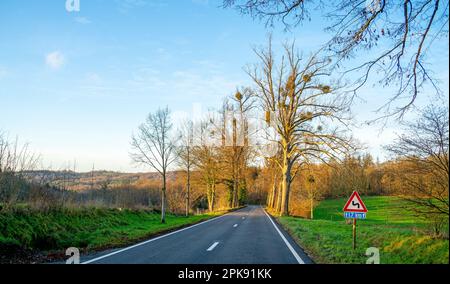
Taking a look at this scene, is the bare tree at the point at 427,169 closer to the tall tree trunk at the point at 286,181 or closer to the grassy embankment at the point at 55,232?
the grassy embankment at the point at 55,232

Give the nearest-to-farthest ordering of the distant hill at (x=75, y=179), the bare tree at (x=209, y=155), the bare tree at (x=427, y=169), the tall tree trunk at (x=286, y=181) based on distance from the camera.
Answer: the bare tree at (x=427, y=169)
the distant hill at (x=75, y=179)
the tall tree trunk at (x=286, y=181)
the bare tree at (x=209, y=155)

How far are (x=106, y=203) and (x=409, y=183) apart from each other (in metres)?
18.5

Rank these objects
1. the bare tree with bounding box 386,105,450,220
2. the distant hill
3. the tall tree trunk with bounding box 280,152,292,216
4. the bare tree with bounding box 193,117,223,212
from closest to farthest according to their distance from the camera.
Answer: the bare tree with bounding box 386,105,450,220
the distant hill
the tall tree trunk with bounding box 280,152,292,216
the bare tree with bounding box 193,117,223,212

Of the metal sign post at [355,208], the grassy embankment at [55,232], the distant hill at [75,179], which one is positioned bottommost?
the grassy embankment at [55,232]

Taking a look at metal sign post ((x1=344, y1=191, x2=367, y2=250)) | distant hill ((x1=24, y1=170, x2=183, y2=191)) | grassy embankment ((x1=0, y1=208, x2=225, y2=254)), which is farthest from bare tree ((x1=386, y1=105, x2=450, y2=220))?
distant hill ((x1=24, y1=170, x2=183, y2=191))

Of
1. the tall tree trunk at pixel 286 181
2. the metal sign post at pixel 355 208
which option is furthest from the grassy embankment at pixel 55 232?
the tall tree trunk at pixel 286 181

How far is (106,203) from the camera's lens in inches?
816

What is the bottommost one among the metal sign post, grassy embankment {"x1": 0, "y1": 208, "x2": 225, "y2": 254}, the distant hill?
grassy embankment {"x1": 0, "y1": 208, "x2": 225, "y2": 254}

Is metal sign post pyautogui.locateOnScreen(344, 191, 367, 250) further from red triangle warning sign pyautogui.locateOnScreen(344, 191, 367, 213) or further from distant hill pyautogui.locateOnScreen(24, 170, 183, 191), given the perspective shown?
distant hill pyautogui.locateOnScreen(24, 170, 183, 191)

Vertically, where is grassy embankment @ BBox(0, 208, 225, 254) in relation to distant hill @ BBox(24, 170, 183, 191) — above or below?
below

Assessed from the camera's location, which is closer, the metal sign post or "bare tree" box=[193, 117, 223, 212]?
the metal sign post
